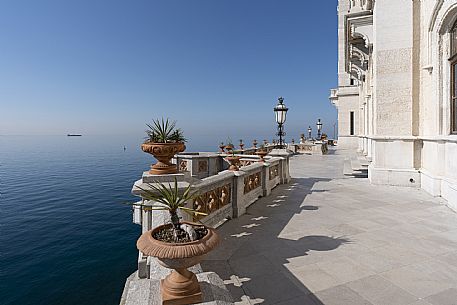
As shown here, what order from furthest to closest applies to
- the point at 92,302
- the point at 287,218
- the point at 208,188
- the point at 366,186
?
the point at 366,186, the point at 92,302, the point at 287,218, the point at 208,188

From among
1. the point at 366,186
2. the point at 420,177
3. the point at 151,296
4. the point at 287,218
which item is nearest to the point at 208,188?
the point at 287,218

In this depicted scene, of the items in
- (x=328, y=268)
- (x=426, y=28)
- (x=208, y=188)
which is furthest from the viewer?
(x=426, y=28)

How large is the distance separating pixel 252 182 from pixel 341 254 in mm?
3709

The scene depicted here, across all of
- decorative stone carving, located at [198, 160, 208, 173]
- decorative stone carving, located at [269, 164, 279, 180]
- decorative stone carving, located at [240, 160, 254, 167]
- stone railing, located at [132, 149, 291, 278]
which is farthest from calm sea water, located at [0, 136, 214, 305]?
decorative stone carving, located at [240, 160, 254, 167]

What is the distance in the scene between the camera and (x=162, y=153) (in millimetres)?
4137

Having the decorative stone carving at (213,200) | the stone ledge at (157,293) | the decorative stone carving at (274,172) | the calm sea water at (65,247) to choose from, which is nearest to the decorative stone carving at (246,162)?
the decorative stone carving at (274,172)

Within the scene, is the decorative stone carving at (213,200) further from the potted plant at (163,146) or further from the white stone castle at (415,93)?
the white stone castle at (415,93)

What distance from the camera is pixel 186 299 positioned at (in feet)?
7.58

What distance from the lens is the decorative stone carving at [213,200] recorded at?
4.98 m

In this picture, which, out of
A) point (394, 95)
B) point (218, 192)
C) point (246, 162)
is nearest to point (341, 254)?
point (218, 192)

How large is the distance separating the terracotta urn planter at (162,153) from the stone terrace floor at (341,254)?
1539mm

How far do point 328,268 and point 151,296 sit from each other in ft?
8.08

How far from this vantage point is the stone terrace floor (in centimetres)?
311

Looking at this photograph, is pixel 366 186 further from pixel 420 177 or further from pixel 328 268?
pixel 328 268
